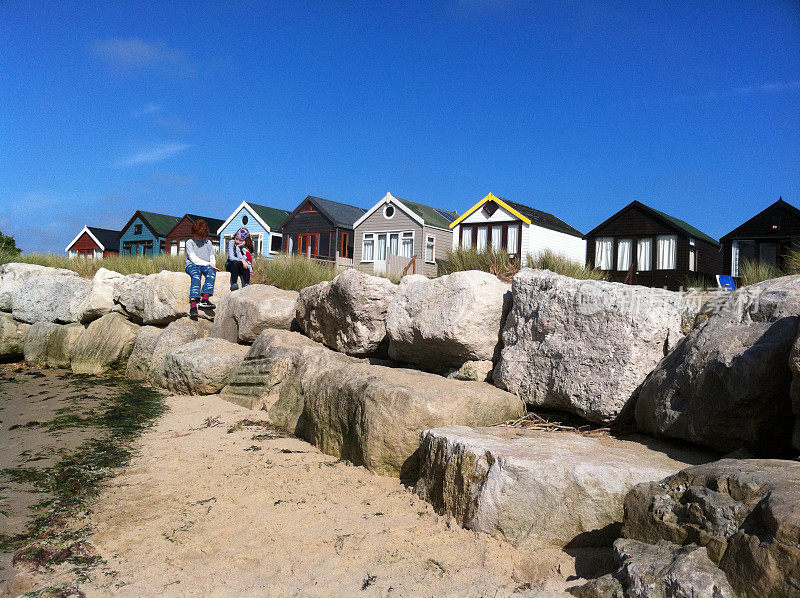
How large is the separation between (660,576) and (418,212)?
3103cm

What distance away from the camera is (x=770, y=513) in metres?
2.34

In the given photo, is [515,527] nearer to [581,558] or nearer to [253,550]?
[581,558]

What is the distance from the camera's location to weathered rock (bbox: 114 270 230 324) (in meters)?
10.5

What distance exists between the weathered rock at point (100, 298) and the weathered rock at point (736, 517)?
11516mm

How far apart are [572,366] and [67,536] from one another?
12.6 feet

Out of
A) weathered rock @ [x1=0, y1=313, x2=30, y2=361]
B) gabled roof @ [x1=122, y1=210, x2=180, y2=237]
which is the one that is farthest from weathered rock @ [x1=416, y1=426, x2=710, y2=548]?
Answer: gabled roof @ [x1=122, y1=210, x2=180, y2=237]

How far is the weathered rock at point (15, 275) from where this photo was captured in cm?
1363

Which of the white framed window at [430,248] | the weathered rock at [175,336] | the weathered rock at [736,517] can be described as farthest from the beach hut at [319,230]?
the weathered rock at [736,517]

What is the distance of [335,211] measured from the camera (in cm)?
3775

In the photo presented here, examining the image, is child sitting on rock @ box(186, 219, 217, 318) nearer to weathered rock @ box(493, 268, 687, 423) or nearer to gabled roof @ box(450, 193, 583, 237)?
weathered rock @ box(493, 268, 687, 423)

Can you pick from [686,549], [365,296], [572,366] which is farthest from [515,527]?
[365,296]

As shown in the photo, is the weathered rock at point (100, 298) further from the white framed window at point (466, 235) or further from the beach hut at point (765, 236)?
the beach hut at point (765, 236)

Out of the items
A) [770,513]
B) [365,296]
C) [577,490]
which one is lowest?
[577,490]

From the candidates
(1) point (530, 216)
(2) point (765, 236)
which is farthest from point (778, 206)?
(1) point (530, 216)
